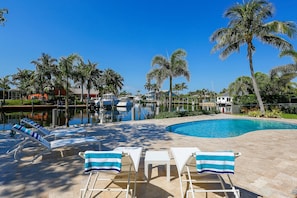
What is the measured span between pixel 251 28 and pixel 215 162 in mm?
14526

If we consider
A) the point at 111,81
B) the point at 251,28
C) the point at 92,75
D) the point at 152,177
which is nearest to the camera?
the point at 152,177

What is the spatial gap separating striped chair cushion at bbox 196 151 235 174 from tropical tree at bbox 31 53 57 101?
34.2 meters

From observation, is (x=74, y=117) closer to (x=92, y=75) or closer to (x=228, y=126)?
(x=228, y=126)

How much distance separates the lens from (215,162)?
2.21 meters

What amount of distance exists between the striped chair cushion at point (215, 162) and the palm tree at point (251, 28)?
13623mm

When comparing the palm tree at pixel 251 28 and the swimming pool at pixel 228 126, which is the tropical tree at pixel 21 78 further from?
the palm tree at pixel 251 28

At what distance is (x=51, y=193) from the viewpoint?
8.48ft

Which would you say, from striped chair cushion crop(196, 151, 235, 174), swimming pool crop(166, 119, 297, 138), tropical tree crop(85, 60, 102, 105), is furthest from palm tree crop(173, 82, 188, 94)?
striped chair cushion crop(196, 151, 235, 174)

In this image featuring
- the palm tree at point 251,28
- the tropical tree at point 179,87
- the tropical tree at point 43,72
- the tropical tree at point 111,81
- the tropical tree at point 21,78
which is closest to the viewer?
the palm tree at point 251,28

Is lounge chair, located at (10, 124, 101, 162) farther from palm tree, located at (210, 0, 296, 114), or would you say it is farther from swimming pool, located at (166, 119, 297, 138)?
palm tree, located at (210, 0, 296, 114)

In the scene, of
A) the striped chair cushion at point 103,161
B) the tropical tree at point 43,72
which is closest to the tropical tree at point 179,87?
the tropical tree at point 43,72

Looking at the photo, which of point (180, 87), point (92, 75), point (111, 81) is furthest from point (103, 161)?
point (180, 87)

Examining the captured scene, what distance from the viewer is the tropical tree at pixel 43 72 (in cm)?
3107

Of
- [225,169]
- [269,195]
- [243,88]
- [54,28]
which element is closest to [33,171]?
[225,169]
